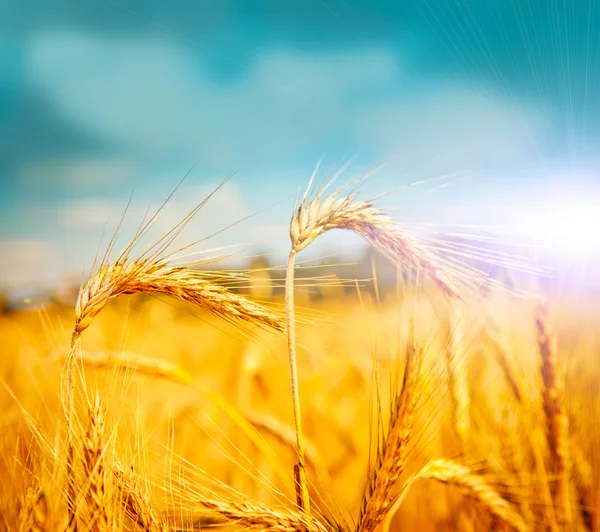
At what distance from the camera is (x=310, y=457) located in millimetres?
910

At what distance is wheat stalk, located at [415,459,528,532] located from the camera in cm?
94

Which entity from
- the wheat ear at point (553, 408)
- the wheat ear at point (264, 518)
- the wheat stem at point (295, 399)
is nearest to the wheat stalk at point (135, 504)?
the wheat ear at point (264, 518)

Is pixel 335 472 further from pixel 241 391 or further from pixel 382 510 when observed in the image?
pixel 382 510

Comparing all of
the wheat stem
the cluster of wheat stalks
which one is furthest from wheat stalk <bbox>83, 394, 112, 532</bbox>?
the wheat stem

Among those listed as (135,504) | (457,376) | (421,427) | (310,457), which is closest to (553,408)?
(457,376)

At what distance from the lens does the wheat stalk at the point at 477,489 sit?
939 mm

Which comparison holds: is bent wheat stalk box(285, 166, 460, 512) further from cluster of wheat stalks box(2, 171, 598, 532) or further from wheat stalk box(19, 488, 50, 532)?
wheat stalk box(19, 488, 50, 532)

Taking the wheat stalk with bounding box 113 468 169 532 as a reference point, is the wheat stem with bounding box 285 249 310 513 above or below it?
above

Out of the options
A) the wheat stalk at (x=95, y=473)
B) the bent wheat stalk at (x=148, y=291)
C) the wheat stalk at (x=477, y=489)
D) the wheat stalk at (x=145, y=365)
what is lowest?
the wheat stalk at (x=477, y=489)

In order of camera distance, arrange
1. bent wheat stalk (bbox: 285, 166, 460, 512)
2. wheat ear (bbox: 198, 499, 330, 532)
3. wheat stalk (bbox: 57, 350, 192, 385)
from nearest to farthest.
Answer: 1. wheat ear (bbox: 198, 499, 330, 532)
2. bent wheat stalk (bbox: 285, 166, 460, 512)
3. wheat stalk (bbox: 57, 350, 192, 385)

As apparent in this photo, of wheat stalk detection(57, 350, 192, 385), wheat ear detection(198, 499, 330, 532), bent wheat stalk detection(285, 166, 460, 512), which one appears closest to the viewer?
wheat ear detection(198, 499, 330, 532)

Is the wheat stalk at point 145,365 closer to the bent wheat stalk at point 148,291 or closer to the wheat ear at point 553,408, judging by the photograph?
the bent wheat stalk at point 148,291

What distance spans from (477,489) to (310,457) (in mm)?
314

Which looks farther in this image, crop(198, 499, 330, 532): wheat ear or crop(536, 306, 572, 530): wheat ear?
crop(536, 306, 572, 530): wheat ear
